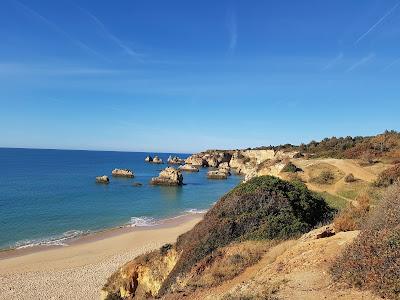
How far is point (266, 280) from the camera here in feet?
35.4

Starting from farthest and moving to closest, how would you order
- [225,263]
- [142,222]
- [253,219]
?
[142,222] < [253,219] < [225,263]

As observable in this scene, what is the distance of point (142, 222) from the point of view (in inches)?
1924

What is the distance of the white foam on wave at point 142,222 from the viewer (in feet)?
156

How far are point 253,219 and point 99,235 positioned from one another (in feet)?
91.5

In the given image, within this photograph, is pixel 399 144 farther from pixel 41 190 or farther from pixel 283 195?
pixel 41 190

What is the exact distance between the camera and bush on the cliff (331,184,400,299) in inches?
324

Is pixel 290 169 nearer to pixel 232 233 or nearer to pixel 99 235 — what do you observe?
pixel 232 233

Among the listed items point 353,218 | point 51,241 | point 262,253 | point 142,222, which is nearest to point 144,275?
point 262,253

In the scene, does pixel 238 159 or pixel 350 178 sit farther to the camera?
pixel 238 159

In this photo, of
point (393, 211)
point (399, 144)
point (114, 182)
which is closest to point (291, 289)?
point (393, 211)

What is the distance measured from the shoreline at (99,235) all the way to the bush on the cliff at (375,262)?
3153cm

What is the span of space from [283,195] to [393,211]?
8934mm

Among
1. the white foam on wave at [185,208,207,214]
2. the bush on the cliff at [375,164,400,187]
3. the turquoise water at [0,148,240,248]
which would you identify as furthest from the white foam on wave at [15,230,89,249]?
the bush on the cliff at [375,164,400,187]

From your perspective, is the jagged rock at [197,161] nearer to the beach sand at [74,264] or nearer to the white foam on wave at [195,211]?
the white foam on wave at [195,211]
